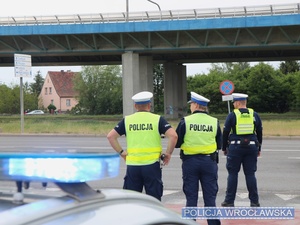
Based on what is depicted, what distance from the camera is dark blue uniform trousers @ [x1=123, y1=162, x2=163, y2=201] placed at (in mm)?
5977

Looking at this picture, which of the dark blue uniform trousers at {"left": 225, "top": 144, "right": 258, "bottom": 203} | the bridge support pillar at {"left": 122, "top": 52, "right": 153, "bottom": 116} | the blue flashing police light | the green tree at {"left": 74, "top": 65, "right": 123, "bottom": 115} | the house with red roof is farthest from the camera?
the house with red roof

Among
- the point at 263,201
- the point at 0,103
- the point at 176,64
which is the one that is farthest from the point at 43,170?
the point at 0,103

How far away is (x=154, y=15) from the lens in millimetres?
36688

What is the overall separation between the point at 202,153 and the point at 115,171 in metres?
4.26

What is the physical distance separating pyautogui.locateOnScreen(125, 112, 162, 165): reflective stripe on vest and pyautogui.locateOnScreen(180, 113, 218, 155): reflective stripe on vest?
43 cm

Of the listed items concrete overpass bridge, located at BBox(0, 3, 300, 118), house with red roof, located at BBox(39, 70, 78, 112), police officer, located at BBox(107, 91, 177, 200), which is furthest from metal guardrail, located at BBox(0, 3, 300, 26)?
house with red roof, located at BBox(39, 70, 78, 112)

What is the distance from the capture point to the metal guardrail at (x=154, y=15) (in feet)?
114

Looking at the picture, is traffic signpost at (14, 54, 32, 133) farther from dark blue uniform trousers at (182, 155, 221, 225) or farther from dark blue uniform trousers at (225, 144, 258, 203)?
dark blue uniform trousers at (182, 155, 221, 225)

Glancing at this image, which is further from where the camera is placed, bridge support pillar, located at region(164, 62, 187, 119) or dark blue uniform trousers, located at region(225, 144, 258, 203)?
bridge support pillar, located at region(164, 62, 187, 119)

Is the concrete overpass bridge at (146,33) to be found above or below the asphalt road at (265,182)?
above

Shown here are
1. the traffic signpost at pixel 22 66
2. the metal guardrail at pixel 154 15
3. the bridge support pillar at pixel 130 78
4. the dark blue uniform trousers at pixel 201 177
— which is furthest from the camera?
the bridge support pillar at pixel 130 78

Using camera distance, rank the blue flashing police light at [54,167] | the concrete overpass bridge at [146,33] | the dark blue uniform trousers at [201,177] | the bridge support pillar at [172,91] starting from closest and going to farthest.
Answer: the blue flashing police light at [54,167], the dark blue uniform trousers at [201,177], the concrete overpass bridge at [146,33], the bridge support pillar at [172,91]

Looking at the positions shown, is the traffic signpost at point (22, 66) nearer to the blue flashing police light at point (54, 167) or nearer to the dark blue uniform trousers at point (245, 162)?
the dark blue uniform trousers at point (245, 162)

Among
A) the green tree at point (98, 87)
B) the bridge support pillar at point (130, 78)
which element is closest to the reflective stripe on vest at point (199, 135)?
the bridge support pillar at point (130, 78)
